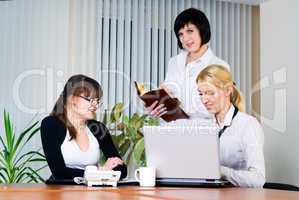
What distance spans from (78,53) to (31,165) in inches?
46.9

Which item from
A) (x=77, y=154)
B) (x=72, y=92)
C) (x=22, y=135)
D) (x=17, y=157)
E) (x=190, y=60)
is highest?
(x=190, y=60)

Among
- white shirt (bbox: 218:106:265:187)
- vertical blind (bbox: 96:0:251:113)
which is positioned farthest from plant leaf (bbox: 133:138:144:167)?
white shirt (bbox: 218:106:265:187)

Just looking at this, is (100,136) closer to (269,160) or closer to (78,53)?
(78,53)

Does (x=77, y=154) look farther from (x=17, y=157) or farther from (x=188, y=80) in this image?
(x=188, y=80)

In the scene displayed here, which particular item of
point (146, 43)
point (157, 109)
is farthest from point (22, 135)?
point (146, 43)

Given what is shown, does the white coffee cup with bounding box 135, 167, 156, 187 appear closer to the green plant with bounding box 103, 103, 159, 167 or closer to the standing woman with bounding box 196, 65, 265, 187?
the standing woman with bounding box 196, 65, 265, 187

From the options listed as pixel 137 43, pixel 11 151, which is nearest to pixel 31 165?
pixel 11 151

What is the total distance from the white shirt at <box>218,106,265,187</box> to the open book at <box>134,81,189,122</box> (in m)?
0.50

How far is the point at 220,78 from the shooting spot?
4.23 m

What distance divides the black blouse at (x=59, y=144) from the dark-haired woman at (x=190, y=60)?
1.52 ft

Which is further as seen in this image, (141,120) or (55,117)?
(141,120)

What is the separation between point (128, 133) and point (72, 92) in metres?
0.77

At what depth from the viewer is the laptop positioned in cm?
265

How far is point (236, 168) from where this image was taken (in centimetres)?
365
